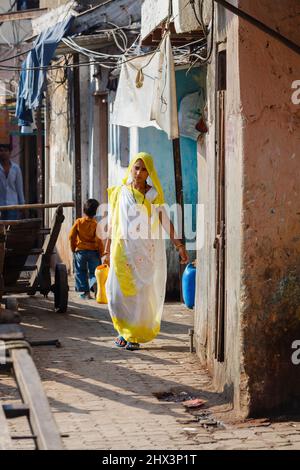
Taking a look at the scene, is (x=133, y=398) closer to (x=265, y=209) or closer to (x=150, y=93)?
(x=265, y=209)

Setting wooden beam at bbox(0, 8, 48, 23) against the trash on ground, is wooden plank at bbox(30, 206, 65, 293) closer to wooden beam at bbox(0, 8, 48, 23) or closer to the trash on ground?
the trash on ground

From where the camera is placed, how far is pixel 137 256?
967 centimetres

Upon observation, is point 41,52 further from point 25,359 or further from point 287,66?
point 25,359

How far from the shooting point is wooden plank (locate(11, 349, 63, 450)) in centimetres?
391

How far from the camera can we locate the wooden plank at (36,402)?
391cm

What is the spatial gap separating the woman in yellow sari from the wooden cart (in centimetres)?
170

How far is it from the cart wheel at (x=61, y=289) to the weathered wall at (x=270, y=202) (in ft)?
17.5

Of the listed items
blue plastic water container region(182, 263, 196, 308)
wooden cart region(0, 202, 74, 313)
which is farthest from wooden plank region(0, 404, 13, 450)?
blue plastic water container region(182, 263, 196, 308)

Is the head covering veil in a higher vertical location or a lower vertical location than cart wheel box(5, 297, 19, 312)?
higher

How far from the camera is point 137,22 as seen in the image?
1443cm

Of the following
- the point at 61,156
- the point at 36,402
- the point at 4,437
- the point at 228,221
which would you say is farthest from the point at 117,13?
the point at 4,437

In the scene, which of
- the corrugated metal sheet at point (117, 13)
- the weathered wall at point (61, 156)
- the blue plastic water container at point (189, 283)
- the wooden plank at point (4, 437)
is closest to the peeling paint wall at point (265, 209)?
the wooden plank at point (4, 437)

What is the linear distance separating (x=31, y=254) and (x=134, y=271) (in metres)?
2.48

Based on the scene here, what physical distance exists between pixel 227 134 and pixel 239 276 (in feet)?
3.58
